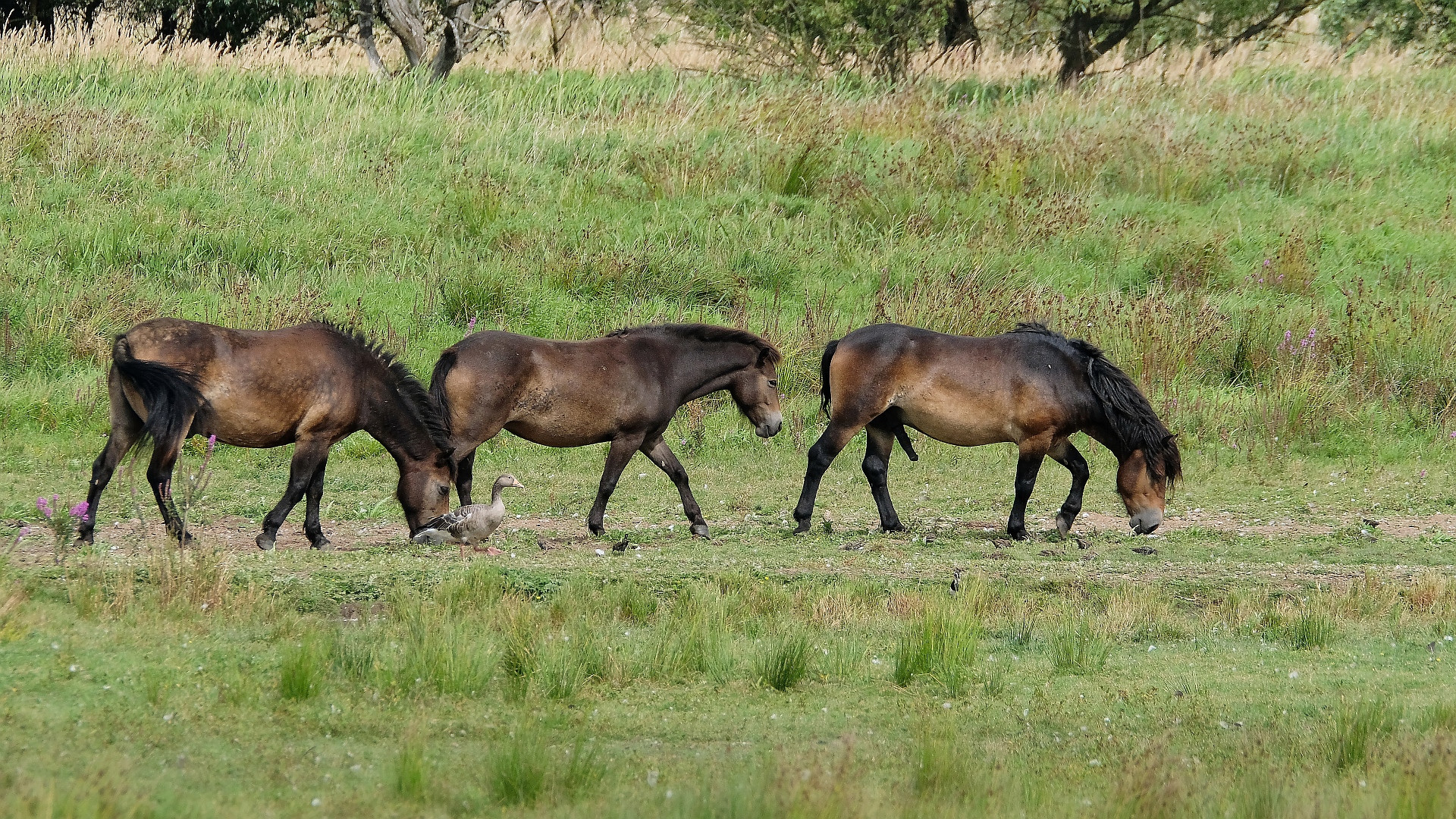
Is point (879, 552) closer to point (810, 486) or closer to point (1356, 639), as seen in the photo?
point (810, 486)

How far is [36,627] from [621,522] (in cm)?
577

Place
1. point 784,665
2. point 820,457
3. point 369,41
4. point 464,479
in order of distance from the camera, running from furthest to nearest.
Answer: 1. point 369,41
2. point 820,457
3. point 464,479
4. point 784,665

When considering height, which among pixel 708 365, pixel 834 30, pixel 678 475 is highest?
pixel 834 30

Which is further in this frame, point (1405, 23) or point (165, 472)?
point (1405, 23)

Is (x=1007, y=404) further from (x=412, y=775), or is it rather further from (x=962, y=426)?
(x=412, y=775)

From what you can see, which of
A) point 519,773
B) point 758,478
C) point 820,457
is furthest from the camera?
point 758,478

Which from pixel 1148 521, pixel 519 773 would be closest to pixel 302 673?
pixel 519 773

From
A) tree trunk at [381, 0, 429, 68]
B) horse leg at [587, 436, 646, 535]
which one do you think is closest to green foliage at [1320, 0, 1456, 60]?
tree trunk at [381, 0, 429, 68]

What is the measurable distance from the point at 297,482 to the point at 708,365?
11.3ft

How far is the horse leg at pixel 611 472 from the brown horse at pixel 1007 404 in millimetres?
1426

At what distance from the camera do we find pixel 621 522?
12.1 metres

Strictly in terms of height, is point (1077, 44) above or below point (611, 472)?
above

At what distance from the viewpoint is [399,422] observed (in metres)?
10.4

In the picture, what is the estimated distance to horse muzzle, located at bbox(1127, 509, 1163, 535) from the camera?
11.4 m
